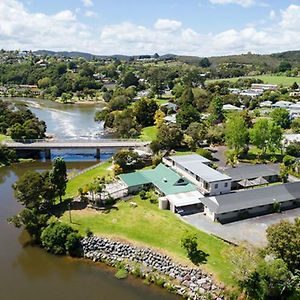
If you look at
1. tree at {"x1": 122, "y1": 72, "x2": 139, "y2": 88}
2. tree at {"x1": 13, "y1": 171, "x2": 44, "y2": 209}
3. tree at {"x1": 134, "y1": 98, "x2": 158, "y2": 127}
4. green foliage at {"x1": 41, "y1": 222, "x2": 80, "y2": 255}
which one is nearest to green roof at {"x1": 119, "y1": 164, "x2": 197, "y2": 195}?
tree at {"x1": 13, "y1": 171, "x2": 44, "y2": 209}

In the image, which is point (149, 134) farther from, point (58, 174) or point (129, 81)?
point (129, 81)

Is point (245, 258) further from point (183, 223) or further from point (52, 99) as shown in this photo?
point (52, 99)

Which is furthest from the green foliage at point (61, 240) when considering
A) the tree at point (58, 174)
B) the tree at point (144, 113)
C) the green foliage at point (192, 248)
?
the tree at point (144, 113)

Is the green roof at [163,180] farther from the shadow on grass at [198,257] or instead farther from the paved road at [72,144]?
the paved road at [72,144]

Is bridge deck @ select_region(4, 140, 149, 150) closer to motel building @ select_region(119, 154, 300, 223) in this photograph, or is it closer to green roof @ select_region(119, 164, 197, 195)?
Result: motel building @ select_region(119, 154, 300, 223)

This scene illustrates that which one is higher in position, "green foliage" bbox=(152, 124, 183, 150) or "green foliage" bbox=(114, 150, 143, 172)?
"green foliage" bbox=(152, 124, 183, 150)


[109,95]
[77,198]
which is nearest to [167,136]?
[77,198]
